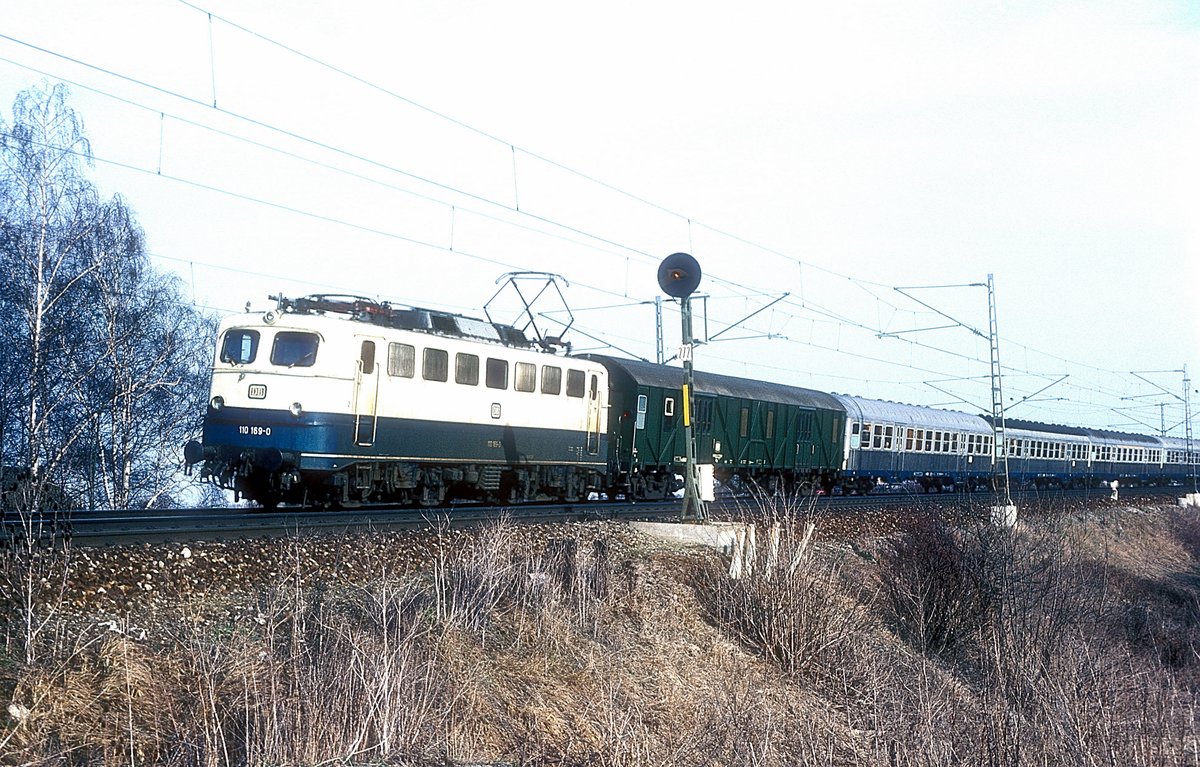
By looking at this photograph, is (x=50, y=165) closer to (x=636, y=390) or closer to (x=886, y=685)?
(x=636, y=390)

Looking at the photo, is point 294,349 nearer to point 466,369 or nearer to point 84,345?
point 466,369

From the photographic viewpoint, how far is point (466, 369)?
17.9 m

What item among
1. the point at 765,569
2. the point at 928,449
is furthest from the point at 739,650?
the point at 928,449

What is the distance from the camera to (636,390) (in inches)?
922

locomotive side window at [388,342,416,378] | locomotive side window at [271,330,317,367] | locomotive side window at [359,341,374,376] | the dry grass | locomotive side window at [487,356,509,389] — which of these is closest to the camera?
the dry grass

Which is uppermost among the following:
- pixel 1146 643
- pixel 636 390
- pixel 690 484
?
pixel 636 390

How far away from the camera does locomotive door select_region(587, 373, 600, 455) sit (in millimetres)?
21359

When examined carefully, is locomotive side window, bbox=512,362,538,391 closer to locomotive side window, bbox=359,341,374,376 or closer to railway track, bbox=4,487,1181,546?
railway track, bbox=4,487,1181,546

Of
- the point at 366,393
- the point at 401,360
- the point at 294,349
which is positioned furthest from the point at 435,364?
the point at 294,349

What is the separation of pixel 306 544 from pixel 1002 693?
654 centimetres

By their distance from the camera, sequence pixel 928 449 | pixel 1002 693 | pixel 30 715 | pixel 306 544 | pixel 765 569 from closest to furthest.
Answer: pixel 30 715 → pixel 1002 693 → pixel 306 544 → pixel 765 569 → pixel 928 449

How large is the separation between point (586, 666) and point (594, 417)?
1244 centimetres

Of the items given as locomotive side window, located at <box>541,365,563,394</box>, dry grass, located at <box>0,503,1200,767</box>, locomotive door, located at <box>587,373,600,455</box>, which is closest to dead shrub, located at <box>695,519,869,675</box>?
dry grass, located at <box>0,503,1200,767</box>

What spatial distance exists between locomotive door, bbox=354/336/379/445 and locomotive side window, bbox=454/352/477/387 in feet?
5.71
